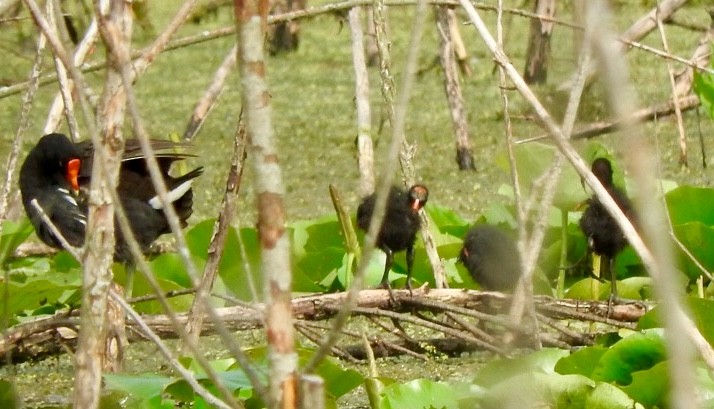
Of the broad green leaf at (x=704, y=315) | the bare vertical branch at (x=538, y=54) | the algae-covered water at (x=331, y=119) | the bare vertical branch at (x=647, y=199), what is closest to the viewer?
the bare vertical branch at (x=647, y=199)

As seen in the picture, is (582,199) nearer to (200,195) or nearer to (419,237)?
(419,237)

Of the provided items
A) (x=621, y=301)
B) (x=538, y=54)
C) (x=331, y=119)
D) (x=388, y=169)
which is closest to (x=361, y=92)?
(x=621, y=301)

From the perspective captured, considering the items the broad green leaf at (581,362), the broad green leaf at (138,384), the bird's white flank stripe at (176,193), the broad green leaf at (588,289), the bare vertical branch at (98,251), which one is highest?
the bare vertical branch at (98,251)

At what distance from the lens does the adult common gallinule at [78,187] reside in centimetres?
289

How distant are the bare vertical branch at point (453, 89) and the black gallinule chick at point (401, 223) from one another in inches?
40.9

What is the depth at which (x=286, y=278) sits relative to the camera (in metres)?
1.02

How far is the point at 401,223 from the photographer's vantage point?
2740mm

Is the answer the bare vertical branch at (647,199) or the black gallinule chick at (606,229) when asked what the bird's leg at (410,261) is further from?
the bare vertical branch at (647,199)

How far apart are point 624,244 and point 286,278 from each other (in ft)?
5.86

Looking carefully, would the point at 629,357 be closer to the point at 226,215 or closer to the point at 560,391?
the point at 560,391

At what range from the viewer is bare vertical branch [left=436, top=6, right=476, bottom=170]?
3818 mm

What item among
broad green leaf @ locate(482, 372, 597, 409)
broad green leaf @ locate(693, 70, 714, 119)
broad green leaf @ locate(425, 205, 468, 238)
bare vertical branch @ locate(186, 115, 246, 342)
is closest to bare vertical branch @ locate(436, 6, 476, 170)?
broad green leaf @ locate(425, 205, 468, 238)

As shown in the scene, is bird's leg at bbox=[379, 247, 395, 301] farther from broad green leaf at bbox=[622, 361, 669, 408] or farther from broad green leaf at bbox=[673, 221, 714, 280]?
broad green leaf at bbox=[622, 361, 669, 408]

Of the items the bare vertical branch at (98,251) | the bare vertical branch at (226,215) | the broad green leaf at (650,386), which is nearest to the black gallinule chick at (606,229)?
the broad green leaf at (650,386)
